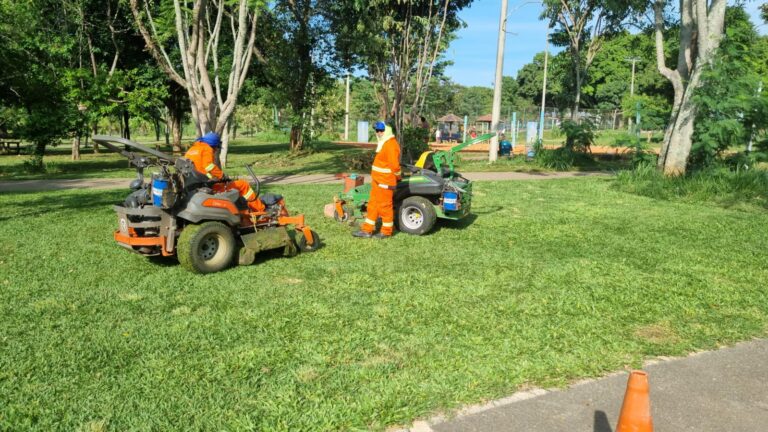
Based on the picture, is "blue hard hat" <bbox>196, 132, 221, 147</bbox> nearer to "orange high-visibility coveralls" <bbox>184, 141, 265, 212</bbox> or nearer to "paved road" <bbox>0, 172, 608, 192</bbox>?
"orange high-visibility coveralls" <bbox>184, 141, 265, 212</bbox>

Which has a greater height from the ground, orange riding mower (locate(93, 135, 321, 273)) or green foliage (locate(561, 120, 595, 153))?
green foliage (locate(561, 120, 595, 153))

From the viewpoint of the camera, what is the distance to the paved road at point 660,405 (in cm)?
335

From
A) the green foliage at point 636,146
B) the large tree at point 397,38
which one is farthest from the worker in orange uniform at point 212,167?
the large tree at point 397,38

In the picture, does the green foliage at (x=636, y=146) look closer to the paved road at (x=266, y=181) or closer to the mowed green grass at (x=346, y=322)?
the paved road at (x=266, y=181)

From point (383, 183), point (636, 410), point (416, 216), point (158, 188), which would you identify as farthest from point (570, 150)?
point (636, 410)

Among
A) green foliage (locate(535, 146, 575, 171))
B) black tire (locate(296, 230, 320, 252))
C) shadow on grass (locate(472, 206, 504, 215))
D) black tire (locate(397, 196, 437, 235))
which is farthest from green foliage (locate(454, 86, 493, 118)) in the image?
black tire (locate(296, 230, 320, 252))

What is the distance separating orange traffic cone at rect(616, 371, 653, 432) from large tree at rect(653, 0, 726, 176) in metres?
12.0

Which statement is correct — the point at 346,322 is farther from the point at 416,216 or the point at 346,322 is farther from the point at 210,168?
the point at 416,216

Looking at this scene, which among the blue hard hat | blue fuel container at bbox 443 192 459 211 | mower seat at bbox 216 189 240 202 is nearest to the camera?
mower seat at bbox 216 189 240 202

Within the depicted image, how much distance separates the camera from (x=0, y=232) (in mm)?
8305

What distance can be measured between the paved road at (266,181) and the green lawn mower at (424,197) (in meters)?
6.79

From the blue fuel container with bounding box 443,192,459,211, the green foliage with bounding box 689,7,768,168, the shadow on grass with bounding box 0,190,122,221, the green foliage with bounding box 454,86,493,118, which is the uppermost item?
the green foliage with bounding box 454,86,493,118

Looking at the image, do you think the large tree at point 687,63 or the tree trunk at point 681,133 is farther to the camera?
the tree trunk at point 681,133

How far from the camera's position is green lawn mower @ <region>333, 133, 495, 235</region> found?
8.49 metres
